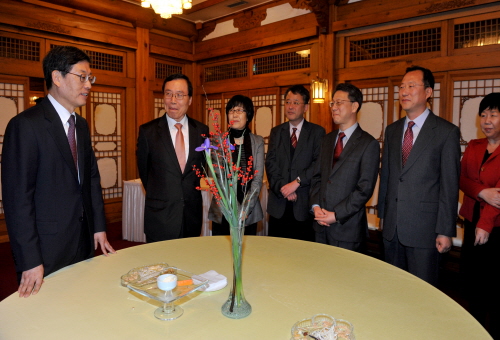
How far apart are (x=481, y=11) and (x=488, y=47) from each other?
16.2 inches

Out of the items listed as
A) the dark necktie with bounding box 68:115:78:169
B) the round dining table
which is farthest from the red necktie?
the round dining table

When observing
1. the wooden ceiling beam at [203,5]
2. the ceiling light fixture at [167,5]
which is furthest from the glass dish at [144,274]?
the wooden ceiling beam at [203,5]

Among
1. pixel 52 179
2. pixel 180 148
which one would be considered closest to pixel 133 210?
pixel 180 148

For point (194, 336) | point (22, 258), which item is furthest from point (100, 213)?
point (194, 336)

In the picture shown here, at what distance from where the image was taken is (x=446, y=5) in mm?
4113

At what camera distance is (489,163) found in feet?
7.91

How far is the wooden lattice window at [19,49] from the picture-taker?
191 inches

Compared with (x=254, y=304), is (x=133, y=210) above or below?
below

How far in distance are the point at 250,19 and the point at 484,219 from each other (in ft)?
16.8

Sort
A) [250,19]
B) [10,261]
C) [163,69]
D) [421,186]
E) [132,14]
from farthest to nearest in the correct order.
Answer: [163,69] → [250,19] → [132,14] → [10,261] → [421,186]

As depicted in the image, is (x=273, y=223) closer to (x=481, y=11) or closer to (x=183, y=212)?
(x=183, y=212)

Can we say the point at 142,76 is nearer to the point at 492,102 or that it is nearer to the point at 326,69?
the point at 326,69

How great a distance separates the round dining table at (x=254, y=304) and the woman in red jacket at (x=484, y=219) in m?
1.11

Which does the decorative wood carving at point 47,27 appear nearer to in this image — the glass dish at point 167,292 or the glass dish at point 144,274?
the glass dish at point 144,274
